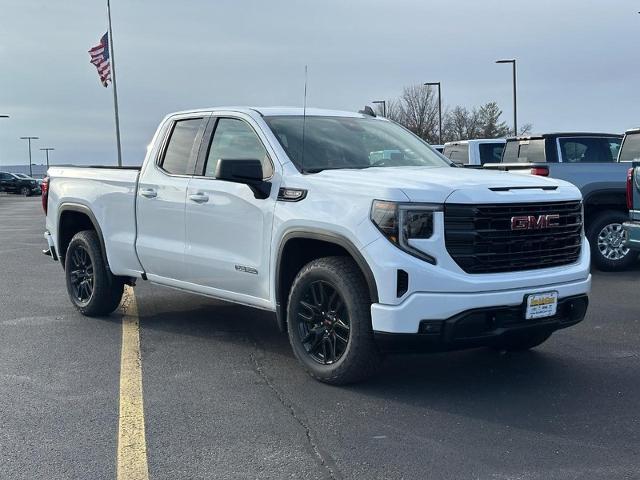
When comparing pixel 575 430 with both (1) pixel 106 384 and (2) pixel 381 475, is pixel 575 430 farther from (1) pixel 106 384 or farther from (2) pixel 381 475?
(1) pixel 106 384

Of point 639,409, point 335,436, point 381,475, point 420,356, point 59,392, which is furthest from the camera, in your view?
point 420,356

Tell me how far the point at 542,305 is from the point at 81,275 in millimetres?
4756

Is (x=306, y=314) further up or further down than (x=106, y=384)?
further up

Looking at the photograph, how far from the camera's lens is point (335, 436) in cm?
425

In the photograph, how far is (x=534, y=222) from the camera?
16.2ft

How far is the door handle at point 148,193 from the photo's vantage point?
6.55m

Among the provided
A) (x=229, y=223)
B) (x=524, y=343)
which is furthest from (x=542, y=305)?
(x=229, y=223)

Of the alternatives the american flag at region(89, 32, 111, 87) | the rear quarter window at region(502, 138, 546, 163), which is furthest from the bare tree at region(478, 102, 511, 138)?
the rear quarter window at region(502, 138, 546, 163)

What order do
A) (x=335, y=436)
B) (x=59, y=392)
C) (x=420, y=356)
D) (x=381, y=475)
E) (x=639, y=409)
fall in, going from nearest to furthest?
1. (x=381, y=475)
2. (x=335, y=436)
3. (x=639, y=409)
4. (x=59, y=392)
5. (x=420, y=356)

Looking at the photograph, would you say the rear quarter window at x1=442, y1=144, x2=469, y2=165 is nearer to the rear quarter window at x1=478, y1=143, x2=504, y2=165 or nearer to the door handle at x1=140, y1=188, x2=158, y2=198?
the rear quarter window at x1=478, y1=143, x2=504, y2=165

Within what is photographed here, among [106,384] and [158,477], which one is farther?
[106,384]

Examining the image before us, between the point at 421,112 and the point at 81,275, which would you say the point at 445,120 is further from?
the point at 81,275

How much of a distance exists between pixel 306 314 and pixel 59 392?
174cm

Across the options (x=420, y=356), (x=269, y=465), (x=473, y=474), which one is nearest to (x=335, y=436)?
(x=269, y=465)
